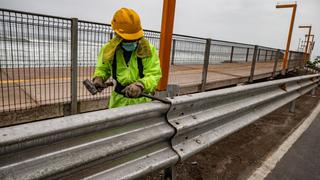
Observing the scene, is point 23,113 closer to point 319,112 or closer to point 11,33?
point 11,33

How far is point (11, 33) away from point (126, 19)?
2.56m

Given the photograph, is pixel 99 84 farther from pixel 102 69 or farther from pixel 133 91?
pixel 133 91

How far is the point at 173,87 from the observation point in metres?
2.38

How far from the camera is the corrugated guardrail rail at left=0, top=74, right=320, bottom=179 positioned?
1.31 m

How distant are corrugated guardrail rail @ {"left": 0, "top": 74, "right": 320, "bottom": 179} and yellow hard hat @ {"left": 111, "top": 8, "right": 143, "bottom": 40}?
2.56ft

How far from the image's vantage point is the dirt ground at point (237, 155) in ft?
9.85

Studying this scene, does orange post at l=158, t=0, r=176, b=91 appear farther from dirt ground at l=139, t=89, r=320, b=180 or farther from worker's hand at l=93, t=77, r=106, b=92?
dirt ground at l=139, t=89, r=320, b=180

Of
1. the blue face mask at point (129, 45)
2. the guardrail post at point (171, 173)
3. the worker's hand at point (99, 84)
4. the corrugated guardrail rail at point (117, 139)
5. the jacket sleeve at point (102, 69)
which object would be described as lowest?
the guardrail post at point (171, 173)

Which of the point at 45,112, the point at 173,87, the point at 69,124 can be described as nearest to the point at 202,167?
the point at 173,87

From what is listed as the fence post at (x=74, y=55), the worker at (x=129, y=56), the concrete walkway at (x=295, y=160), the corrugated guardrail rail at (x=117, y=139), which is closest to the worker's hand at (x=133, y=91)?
the worker at (x=129, y=56)

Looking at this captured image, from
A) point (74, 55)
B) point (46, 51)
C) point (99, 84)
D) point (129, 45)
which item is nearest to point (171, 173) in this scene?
point (99, 84)

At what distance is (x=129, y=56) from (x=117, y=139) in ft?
3.89

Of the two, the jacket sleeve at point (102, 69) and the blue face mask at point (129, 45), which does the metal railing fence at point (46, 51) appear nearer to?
the jacket sleeve at point (102, 69)

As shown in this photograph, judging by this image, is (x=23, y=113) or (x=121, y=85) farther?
(x=23, y=113)
